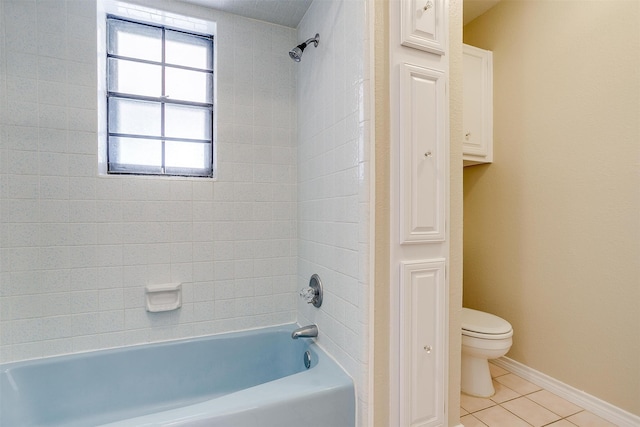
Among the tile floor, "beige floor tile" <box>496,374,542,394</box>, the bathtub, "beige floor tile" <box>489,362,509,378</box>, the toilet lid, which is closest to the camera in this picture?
the bathtub

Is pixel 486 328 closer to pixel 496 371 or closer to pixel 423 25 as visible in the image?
pixel 496 371

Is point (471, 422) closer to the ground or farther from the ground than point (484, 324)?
closer to the ground

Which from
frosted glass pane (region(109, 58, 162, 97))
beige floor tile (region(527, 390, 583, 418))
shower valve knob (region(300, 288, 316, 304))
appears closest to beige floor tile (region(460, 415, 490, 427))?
beige floor tile (region(527, 390, 583, 418))

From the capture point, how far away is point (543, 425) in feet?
5.35

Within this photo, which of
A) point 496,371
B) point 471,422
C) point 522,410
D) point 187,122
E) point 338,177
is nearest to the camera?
point 338,177

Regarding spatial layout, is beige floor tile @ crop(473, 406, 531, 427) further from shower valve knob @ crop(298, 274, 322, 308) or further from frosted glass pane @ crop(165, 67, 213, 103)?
frosted glass pane @ crop(165, 67, 213, 103)

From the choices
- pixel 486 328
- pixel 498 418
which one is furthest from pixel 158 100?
pixel 498 418

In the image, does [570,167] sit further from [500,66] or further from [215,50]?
[215,50]

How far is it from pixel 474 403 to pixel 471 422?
21 centimetres

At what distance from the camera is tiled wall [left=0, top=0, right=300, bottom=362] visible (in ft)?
5.09

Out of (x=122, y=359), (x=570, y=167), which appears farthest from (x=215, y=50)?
(x=570, y=167)

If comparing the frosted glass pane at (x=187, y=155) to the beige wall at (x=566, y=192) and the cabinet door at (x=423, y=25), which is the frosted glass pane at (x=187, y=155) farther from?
the beige wall at (x=566, y=192)

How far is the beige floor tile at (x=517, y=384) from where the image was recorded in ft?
6.46

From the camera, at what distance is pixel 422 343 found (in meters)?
1.35
